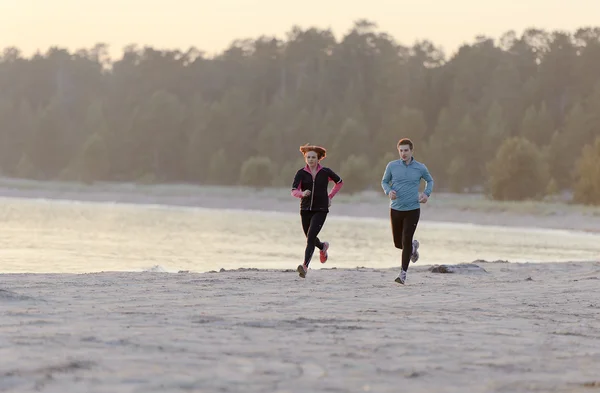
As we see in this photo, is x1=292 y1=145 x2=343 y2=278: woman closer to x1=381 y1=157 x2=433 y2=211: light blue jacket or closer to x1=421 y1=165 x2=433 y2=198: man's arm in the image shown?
x1=381 y1=157 x2=433 y2=211: light blue jacket

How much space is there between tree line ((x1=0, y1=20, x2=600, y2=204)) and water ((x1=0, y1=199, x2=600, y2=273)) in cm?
3025

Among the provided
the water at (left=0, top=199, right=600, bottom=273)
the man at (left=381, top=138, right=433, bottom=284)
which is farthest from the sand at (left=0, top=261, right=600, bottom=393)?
the water at (left=0, top=199, right=600, bottom=273)

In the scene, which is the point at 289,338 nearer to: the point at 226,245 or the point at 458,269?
the point at 458,269

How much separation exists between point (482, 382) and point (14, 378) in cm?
258

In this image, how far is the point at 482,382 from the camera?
20.2 ft

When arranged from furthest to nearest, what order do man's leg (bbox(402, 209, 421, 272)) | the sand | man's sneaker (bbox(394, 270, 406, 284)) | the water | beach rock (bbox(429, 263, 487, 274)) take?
the water → beach rock (bbox(429, 263, 487, 274)) → man's sneaker (bbox(394, 270, 406, 284)) → man's leg (bbox(402, 209, 421, 272)) → the sand

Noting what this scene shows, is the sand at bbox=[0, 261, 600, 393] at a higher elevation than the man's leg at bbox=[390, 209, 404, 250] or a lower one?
lower

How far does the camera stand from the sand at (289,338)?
19.7 ft

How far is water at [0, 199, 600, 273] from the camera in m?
18.3

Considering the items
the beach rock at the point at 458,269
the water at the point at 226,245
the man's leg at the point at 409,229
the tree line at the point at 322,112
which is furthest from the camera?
the tree line at the point at 322,112

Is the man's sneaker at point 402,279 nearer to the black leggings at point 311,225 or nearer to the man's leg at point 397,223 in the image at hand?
the man's leg at point 397,223

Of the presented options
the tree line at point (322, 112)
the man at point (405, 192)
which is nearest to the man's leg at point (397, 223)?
the man at point (405, 192)

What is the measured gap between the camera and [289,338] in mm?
7426

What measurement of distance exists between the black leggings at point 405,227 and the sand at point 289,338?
1.92 feet
